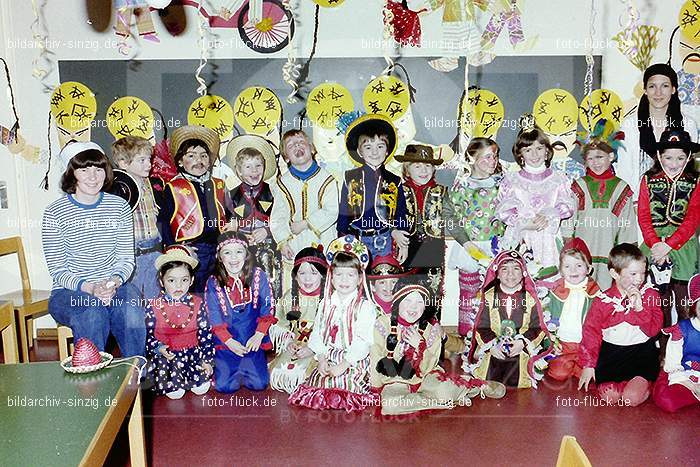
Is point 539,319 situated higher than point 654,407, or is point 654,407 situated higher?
point 539,319

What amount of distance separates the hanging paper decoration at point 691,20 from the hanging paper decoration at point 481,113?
1.23m

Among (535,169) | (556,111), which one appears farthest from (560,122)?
(535,169)

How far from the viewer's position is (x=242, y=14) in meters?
4.00

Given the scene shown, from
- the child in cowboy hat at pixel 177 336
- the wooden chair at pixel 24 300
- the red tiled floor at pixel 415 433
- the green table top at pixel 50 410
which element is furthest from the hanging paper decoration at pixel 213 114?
the green table top at pixel 50 410

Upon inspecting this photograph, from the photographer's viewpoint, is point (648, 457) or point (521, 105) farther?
point (521, 105)

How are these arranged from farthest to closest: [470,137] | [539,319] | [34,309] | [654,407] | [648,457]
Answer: [470,137] → [34,309] → [539,319] → [654,407] → [648,457]

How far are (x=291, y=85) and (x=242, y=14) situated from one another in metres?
0.55

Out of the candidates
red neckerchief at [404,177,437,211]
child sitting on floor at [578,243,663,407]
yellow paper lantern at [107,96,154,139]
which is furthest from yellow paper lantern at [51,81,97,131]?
child sitting on floor at [578,243,663,407]

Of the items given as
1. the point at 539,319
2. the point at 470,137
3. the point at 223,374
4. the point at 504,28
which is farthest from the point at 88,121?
the point at 539,319

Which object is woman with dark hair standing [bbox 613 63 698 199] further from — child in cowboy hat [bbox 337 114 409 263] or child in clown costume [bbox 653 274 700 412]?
child in cowboy hat [bbox 337 114 409 263]

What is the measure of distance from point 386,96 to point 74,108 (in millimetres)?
2078

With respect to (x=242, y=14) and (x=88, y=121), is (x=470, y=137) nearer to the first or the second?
(x=242, y=14)

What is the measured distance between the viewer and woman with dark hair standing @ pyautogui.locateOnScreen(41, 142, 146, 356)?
3443 mm

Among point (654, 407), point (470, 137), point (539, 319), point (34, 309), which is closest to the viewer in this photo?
point (654, 407)
